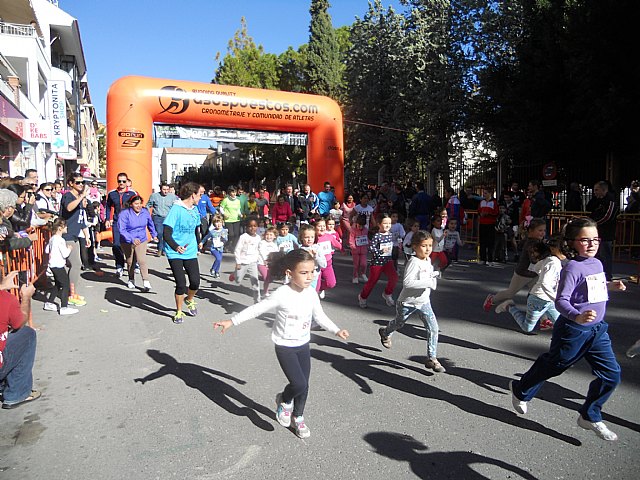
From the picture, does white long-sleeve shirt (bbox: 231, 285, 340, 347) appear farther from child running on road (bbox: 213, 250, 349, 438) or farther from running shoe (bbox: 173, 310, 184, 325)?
running shoe (bbox: 173, 310, 184, 325)

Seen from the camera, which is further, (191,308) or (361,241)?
(361,241)

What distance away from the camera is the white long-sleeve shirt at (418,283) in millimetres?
5219

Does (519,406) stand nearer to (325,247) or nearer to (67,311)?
(325,247)

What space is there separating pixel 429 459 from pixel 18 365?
325 cm

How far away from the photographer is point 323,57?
39.0m

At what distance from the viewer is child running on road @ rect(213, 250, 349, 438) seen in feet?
12.5

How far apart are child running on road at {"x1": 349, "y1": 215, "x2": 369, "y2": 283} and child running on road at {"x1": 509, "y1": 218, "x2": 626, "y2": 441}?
5.86 meters

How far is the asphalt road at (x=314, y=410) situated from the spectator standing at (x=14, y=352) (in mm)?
153

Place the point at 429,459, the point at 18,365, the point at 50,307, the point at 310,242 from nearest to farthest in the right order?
the point at 429,459
the point at 18,365
the point at 310,242
the point at 50,307

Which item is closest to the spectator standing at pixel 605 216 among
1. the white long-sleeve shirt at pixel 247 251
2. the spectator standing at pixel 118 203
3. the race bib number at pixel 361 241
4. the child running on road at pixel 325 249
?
the race bib number at pixel 361 241


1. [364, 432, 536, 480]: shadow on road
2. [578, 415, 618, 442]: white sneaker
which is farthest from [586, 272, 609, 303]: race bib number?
[364, 432, 536, 480]: shadow on road

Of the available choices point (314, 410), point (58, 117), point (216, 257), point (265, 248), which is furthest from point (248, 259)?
point (58, 117)

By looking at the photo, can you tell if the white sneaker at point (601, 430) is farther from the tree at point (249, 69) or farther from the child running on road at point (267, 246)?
the tree at point (249, 69)

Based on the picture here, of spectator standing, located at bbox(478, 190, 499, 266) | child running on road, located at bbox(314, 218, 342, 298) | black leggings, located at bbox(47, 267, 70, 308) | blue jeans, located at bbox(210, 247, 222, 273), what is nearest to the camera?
black leggings, located at bbox(47, 267, 70, 308)
